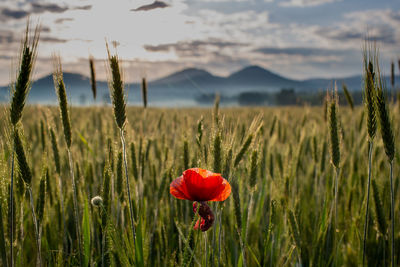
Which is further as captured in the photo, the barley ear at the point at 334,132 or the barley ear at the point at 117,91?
the barley ear at the point at 334,132

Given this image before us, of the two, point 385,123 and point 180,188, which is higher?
point 385,123

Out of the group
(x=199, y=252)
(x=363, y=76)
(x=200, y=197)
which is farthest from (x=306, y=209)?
(x=200, y=197)

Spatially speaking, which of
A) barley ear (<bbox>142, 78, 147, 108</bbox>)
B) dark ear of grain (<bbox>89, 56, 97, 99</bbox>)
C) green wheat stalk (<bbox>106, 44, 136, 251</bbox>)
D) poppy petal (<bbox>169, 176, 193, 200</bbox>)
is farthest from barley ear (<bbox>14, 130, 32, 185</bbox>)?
barley ear (<bbox>142, 78, 147, 108</bbox>)

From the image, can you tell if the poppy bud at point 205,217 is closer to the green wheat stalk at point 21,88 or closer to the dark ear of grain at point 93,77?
the green wheat stalk at point 21,88

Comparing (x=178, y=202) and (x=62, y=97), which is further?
(x=178, y=202)

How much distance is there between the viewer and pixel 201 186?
81 centimetres

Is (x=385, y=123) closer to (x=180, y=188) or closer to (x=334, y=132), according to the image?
(x=334, y=132)

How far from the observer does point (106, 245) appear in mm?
1036

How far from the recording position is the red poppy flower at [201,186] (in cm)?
80

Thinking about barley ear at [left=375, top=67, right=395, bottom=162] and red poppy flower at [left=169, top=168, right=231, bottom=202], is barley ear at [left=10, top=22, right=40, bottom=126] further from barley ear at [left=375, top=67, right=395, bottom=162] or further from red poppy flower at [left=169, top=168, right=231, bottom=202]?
barley ear at [left=375, top=67, right=395, bottom=162]

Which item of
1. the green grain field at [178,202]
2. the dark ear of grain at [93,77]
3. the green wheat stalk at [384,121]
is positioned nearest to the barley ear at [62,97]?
the green grain field at [178,202]

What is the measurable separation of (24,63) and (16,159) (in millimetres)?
313

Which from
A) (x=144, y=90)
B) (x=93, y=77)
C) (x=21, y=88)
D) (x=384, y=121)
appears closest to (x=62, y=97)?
(x=21, y=88)

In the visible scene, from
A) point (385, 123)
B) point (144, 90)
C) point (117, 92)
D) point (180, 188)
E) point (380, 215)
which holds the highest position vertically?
point (144, 90)
